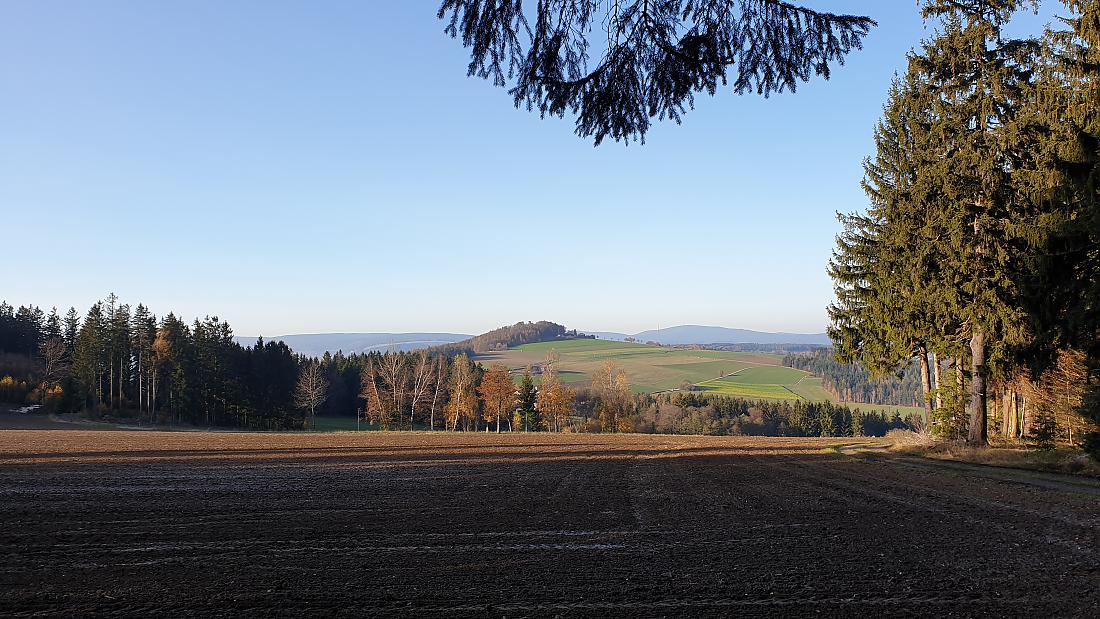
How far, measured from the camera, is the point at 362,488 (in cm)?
1317

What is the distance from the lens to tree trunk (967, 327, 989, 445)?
18.9 metres

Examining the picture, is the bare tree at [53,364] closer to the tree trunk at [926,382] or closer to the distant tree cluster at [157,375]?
the distant tree cluster at [157,375]

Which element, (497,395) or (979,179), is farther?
(497,395)

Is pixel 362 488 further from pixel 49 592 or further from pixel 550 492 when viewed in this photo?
pixel 49 592

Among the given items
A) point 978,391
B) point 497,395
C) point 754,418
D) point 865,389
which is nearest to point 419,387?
point 497,395

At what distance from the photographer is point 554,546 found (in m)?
7.52

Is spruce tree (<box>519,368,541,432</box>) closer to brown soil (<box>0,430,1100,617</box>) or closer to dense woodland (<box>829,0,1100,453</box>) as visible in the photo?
dense woodland (<box>829,0,1100,453</box>)

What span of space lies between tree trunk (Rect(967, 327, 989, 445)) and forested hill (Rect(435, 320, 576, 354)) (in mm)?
141824

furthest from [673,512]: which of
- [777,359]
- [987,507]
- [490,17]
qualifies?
[777,359]

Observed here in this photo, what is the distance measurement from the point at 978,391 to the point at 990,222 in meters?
5.37

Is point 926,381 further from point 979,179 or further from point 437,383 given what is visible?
point 437,383

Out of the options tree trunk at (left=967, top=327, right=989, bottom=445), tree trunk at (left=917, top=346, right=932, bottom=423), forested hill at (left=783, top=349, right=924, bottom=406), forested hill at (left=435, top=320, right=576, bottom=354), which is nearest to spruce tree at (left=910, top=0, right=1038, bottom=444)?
tree trunk at (left=967, top=327, right=989, bottom=445)

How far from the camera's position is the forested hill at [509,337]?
16850 centimetres

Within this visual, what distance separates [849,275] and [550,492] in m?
18.2
